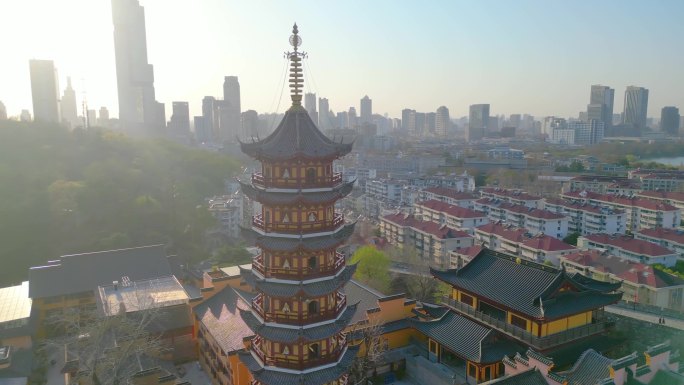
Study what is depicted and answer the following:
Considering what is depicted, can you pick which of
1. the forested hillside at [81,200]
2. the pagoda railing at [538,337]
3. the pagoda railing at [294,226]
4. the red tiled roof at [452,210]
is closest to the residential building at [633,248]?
the red tiled roof at [452,210]

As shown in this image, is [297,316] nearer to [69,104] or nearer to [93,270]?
[93,270]

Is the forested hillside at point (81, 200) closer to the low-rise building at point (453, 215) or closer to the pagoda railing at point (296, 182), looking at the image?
the low-rise building at point (453, 215)

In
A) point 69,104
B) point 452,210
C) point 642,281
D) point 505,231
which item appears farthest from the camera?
point 69,104

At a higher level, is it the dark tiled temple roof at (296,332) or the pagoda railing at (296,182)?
the pagoda railing at (296,182)

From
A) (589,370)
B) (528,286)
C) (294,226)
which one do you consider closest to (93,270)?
(294,226)

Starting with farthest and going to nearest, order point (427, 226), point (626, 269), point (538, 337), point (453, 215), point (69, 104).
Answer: point (69, 104) → point (453, 215) → point (427, 226) → point (626, 269) → point (538, 337)

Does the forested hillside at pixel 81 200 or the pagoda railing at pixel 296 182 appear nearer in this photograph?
the pagoda railing at pixel 296 182

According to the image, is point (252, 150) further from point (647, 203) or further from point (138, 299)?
point (647, 203)
